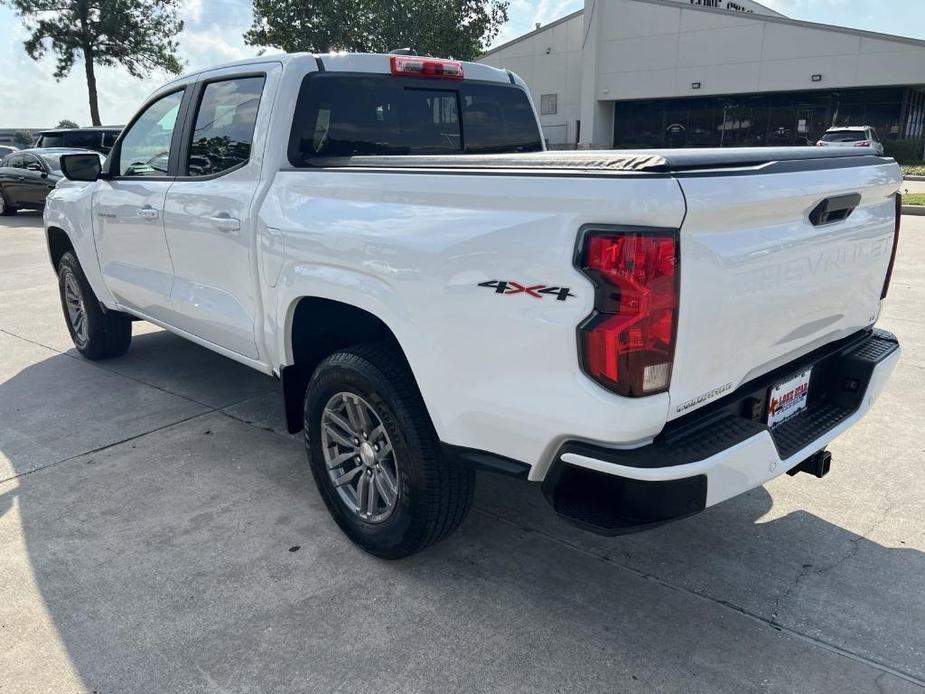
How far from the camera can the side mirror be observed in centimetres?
471

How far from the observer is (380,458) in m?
2.99

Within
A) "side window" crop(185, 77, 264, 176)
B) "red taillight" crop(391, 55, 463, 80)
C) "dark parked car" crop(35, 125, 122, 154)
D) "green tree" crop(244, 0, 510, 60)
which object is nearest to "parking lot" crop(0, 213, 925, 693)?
"side window" crop(185, 77, 264, 176)

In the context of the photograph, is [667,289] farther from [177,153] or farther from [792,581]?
[177,153]

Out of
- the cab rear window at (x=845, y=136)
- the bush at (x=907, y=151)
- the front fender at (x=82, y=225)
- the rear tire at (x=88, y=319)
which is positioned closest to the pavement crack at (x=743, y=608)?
the front fender at (x=82, y=225)

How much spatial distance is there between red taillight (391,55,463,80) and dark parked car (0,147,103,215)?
1333 cm

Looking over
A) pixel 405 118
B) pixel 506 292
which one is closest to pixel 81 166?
pixel 405 118

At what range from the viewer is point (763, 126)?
3575 cm

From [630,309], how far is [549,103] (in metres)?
41.7

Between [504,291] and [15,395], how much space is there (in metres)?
4.30

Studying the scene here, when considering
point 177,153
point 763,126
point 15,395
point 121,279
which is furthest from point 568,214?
point 763,126

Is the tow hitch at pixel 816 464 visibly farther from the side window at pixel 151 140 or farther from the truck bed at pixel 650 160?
the side window at pixel 151 140

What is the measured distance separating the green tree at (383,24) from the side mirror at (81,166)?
2428 centimetres

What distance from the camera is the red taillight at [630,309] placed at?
2.00 metres

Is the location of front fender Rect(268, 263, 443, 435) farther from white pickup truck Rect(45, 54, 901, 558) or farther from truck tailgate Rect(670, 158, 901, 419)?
truck tailgate Rect(670, 158, 901, 419)
